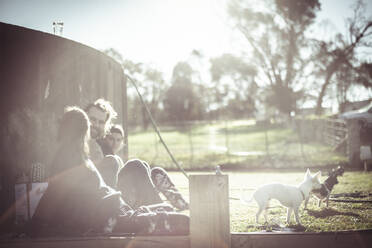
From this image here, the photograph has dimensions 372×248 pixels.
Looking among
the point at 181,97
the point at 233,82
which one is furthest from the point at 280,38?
the point at 181,97

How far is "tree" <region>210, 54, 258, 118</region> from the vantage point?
28.6 m

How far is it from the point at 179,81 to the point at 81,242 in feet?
154

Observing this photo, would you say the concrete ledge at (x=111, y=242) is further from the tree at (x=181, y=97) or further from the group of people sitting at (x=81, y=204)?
the tree at (x=181, y=97)

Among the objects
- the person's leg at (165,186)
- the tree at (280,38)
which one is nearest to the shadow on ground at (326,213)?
the person's leg at (165,186)

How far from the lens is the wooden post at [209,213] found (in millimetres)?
2648

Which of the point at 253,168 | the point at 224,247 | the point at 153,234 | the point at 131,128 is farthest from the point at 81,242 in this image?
the point at 131,128

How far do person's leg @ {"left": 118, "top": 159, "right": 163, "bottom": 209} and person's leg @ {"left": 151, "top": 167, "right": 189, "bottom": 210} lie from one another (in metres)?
0.74

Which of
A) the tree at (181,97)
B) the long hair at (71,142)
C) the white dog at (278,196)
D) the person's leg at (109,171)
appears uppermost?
the tree at (181,97)

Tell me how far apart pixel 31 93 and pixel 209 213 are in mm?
2597

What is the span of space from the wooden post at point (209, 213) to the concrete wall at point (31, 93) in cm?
226

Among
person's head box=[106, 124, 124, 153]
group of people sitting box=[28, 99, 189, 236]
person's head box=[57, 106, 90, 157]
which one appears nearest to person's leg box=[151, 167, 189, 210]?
person's head box=[106, 124, 124, 153]

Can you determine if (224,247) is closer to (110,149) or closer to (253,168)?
(110,149)

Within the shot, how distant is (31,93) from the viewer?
385 centimetres

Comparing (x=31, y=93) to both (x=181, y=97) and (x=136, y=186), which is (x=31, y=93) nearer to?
(x=136, y=186)
